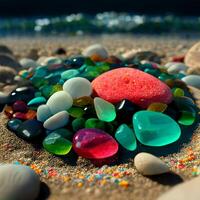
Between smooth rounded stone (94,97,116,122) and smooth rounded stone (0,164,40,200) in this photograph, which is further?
smooth rounded stone (94,97,116,122)

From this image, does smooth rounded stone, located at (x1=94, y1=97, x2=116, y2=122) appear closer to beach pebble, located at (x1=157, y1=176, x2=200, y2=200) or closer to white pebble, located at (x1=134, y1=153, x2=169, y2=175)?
white pebble, located at (x1=134, y1=153, x2=169, y2=175)

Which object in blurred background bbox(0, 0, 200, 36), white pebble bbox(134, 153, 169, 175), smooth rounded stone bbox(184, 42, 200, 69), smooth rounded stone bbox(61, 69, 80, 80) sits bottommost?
blurred background bbox(0, 0, 200, 36)

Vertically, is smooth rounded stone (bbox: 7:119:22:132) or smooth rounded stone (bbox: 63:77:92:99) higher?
smooth rounded stone (bbox: 63:77:92:99)

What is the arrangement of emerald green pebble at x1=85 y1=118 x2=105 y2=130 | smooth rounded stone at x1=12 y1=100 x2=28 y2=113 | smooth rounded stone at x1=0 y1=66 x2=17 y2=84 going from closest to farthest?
emerald green pebble at x1=85 y1=118 x2=105 y2=130
smooth rounded stone at x1=12 y1=100 x2=28 y2=113
smooth rounded stone at x1=0 y1=66 x2=17 y2=84

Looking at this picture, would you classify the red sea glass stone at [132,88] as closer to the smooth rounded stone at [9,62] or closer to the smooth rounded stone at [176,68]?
the smooth rounded stone at [176,68]

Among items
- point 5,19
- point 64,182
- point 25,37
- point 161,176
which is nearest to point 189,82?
point 161,176

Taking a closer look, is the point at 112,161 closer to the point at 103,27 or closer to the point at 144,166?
the point at 144,166

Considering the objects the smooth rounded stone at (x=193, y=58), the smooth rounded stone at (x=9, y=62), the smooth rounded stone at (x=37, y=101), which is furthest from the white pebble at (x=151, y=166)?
the smooth rounded stone at (x=9, y=62)

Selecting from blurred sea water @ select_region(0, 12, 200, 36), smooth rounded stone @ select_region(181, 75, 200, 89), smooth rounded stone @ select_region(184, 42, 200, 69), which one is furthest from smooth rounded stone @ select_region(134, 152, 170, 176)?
blurred sea water @ select_region(0, 12, 200, 36)
